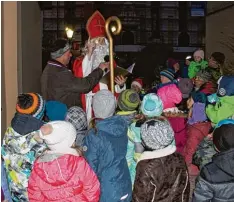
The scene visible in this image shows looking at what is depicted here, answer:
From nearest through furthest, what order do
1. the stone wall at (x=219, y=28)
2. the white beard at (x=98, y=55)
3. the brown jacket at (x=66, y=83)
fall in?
the brown jacket at (x=66, y=83) → the white beard at (x=98, y=55) → the stone wall at (x=219, y=28)

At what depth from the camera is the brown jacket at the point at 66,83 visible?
490 cm

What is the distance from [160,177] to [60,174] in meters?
0.77

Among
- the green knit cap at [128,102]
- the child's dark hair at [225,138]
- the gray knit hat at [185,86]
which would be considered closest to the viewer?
the child's dark hair at [225,138]

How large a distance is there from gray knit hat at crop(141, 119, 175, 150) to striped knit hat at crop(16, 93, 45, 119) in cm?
80

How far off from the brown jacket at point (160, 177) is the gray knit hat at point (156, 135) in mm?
53

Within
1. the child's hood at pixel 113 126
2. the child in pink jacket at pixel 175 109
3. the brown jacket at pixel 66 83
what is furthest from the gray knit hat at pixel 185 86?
the child's hood at pixel 113 126

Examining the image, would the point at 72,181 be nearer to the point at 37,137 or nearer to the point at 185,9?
the point at 37,137

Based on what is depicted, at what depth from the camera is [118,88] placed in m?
5.68

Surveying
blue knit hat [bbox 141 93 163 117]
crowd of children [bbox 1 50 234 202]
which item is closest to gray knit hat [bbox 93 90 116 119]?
crowd of children [bbox 1 50 234 202]

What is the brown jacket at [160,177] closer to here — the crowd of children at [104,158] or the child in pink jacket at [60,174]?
the crowd of children at [104,158]

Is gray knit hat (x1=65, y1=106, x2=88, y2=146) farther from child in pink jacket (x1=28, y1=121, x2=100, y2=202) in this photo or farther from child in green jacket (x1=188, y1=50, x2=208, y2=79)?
child in green jacket (x1=188, y1=50, x2=208, y2=79)

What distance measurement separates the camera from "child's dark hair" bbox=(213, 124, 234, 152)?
352 centimetres

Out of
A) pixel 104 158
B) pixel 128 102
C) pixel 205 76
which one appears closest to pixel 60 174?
pixel 104 158

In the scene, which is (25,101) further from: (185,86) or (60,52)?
A: (185,86)
